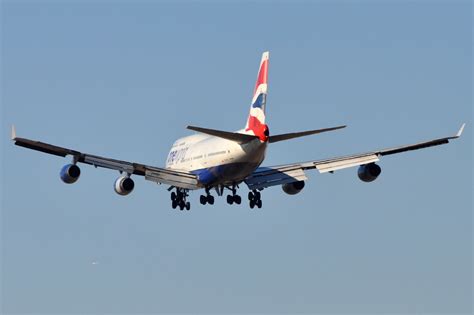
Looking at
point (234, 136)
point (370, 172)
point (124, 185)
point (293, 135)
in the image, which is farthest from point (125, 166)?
point (370, 172)

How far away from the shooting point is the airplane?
96.3 metres

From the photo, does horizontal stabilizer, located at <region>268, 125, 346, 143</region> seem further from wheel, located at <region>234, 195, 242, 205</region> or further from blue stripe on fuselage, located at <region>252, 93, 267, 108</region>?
wheel, located at <region>234, 195, 242, 205</region>

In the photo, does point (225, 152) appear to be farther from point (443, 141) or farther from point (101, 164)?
point (443, 141)

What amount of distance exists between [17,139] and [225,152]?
1398 centimetres

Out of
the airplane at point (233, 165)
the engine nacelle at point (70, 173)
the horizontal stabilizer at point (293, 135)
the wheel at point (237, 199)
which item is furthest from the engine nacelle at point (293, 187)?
the engine nacelle at point (70, 173)

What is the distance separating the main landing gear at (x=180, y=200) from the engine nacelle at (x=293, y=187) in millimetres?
7180

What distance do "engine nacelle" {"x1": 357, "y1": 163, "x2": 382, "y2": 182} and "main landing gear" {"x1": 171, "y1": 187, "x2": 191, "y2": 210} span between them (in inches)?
481

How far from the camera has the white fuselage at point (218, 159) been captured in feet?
318

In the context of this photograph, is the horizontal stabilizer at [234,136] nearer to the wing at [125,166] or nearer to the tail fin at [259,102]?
the tail fin at [259,102]

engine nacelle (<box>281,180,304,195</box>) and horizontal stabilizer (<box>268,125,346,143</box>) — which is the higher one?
engine nacelle (<box>281,180,304,195</box>)

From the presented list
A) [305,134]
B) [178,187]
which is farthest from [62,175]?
[305,134]

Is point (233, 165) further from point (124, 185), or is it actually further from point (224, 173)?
point (124, 185)

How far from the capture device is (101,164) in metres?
98.4

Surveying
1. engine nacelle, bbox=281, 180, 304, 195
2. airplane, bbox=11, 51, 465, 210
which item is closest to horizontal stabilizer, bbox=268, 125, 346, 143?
airplane, bbox=11, 51, 465, 210
